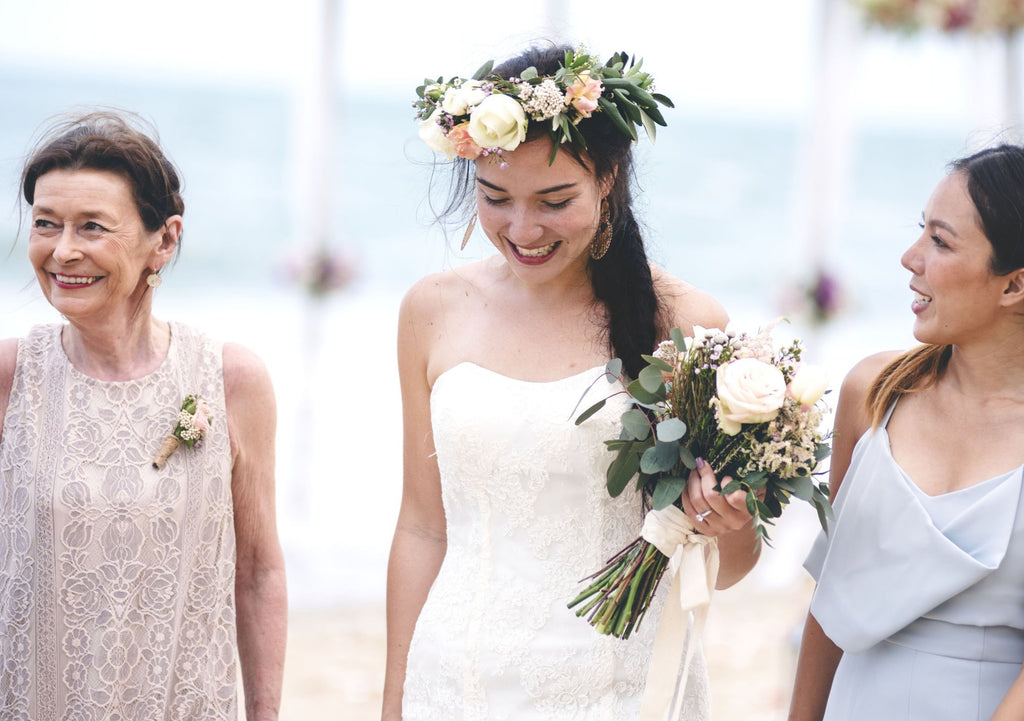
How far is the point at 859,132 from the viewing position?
34.6 metres

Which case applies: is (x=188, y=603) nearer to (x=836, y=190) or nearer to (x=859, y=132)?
(x=836, y=190)

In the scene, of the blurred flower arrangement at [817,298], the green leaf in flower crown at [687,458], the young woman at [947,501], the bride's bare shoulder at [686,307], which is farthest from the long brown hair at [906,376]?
the blurred flower arrangement at [817,298]

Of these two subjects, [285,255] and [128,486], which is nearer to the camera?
[128,486]

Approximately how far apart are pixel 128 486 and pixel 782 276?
561 centimetres

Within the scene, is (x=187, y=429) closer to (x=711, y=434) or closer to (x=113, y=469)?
(x=113, y=469)

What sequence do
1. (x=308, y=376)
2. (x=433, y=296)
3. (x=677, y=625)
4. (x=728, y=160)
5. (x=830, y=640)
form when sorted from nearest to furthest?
(x=677, y=625)
(x=830, y=640)
(x=433, y=296)
(x=308, y=376)
(x=728, y=160)

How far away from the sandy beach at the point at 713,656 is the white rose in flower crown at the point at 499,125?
3.83 meters

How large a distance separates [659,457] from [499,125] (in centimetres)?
82

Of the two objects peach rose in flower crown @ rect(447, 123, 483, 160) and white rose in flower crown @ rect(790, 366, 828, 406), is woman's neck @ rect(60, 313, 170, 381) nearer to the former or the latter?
peach rose in flower crown @ rect(447, 123, 483, 160)

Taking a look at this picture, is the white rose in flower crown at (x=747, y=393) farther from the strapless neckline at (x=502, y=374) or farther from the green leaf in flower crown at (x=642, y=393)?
the strapless neckline at (x=502, y=374)

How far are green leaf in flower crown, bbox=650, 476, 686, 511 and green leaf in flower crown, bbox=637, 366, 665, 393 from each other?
0.67ft

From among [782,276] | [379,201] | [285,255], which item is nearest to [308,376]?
[285,255]

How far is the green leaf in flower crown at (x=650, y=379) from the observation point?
8.49 feet

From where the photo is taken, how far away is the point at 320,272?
7.46 metres
